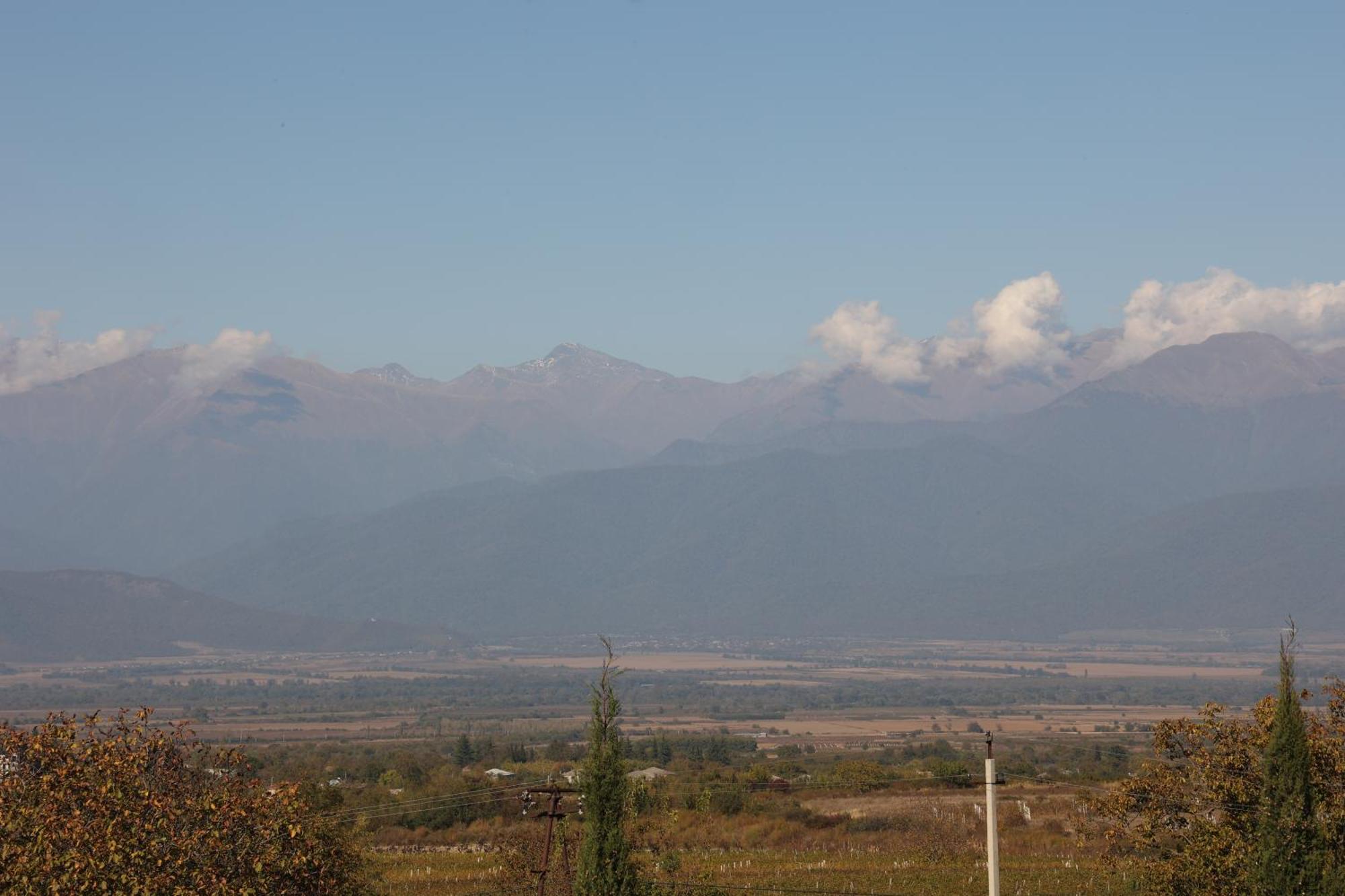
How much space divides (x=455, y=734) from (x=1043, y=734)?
5789cm

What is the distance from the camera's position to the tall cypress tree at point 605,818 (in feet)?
95.5

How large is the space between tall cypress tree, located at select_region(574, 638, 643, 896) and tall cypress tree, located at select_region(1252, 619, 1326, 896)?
11.6 meters

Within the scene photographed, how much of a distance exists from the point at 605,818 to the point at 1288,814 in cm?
1258

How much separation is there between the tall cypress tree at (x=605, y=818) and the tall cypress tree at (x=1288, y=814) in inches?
457

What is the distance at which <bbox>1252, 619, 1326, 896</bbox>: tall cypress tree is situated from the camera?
29.3 metres

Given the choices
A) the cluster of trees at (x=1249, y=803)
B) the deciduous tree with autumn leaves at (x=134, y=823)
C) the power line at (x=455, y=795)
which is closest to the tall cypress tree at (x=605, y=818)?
the deciduous tree with autumn leaves at (x=134, y=823)

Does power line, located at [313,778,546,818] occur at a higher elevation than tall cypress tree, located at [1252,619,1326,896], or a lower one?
lower

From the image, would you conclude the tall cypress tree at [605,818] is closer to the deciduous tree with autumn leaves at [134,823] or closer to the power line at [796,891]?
the deciduous tree with autumn leaves at [134,823]

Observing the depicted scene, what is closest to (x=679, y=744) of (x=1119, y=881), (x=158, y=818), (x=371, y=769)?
(x=371, y=769)

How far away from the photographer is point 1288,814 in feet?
97.4

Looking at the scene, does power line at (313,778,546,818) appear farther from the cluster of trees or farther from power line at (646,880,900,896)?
the cluster of trees

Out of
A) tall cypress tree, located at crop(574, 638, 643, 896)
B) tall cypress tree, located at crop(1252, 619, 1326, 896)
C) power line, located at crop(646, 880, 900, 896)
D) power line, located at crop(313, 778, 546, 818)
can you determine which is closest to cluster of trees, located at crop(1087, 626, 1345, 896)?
tall cypress tree, located at crop(1252, 619, 1326, 896)

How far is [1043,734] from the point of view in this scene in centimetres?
15375

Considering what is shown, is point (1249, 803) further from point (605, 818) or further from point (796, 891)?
point (796, 891)
